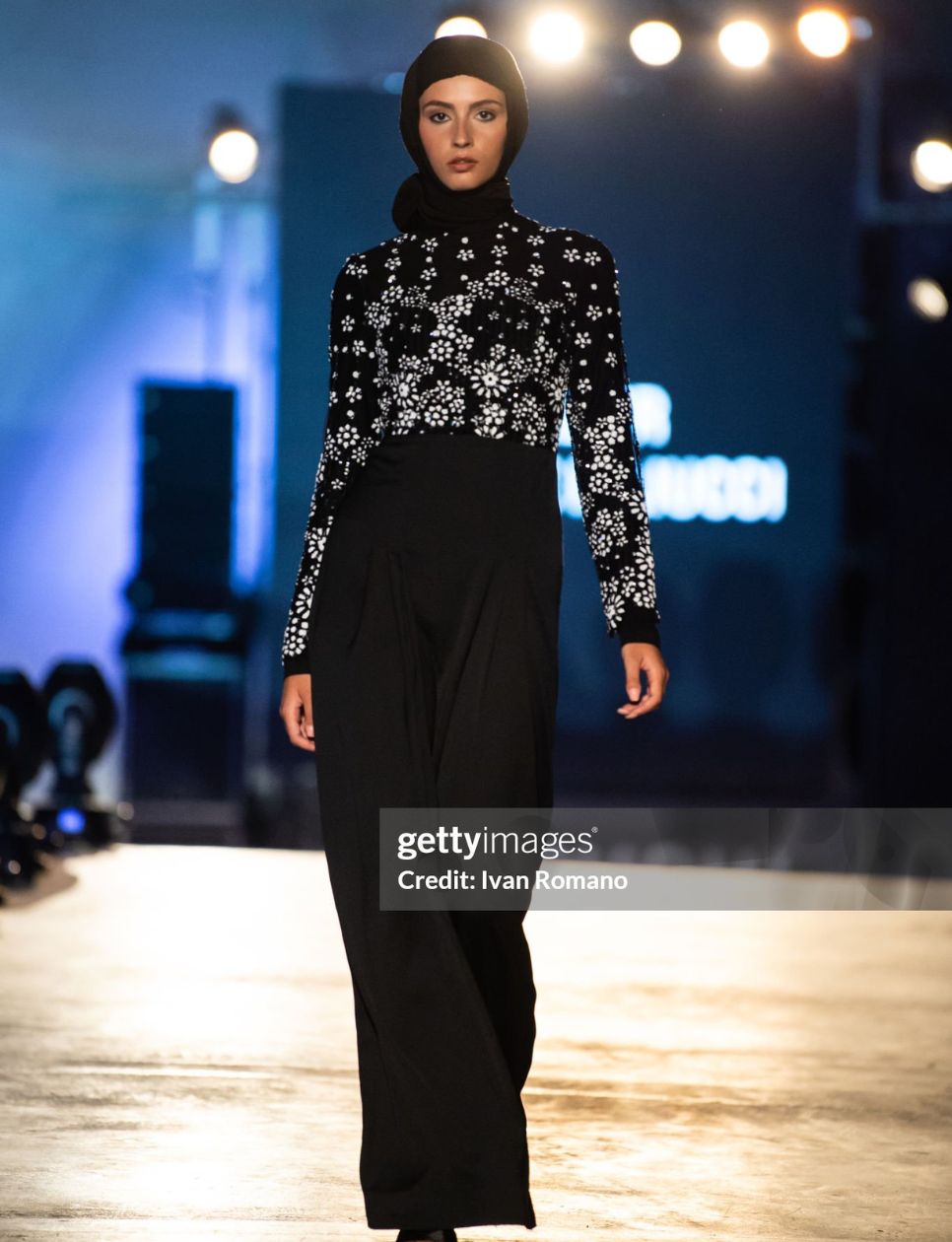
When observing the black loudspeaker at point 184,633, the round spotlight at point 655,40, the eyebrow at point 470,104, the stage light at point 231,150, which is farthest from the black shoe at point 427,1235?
the stage light at point 231,150

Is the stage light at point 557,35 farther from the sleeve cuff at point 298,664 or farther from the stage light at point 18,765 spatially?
the sleeve cuff at point 298,664

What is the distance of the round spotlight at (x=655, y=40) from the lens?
6.12 metres

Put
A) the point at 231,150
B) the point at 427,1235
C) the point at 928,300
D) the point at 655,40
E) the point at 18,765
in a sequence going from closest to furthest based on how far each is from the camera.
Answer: the point at 427,1235, the point at 18,765, the point at 655,40, the point at 928,300, the point at 231,150

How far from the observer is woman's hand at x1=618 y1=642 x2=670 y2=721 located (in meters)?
1.80

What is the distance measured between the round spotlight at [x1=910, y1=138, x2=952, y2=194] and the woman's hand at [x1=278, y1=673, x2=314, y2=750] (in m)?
5.34

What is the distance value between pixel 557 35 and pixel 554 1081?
4.56m

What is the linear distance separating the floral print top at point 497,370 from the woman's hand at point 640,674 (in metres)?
0.01

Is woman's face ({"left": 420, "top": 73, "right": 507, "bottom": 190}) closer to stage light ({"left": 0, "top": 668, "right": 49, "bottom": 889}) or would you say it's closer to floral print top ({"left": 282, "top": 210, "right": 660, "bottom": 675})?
floral print top ({"left": 282, "top": 210, "right": 660, "bottom": 675})

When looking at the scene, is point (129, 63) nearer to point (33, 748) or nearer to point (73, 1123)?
point (33, 748)

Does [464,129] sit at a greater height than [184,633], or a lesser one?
greater

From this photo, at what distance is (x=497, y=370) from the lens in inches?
71.7

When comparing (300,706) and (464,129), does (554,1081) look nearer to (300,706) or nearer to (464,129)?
(300,706)

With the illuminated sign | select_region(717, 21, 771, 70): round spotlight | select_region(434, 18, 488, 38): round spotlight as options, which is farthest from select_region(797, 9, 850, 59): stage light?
the illuminated sign

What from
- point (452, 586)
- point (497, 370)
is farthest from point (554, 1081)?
point (497, 370)
